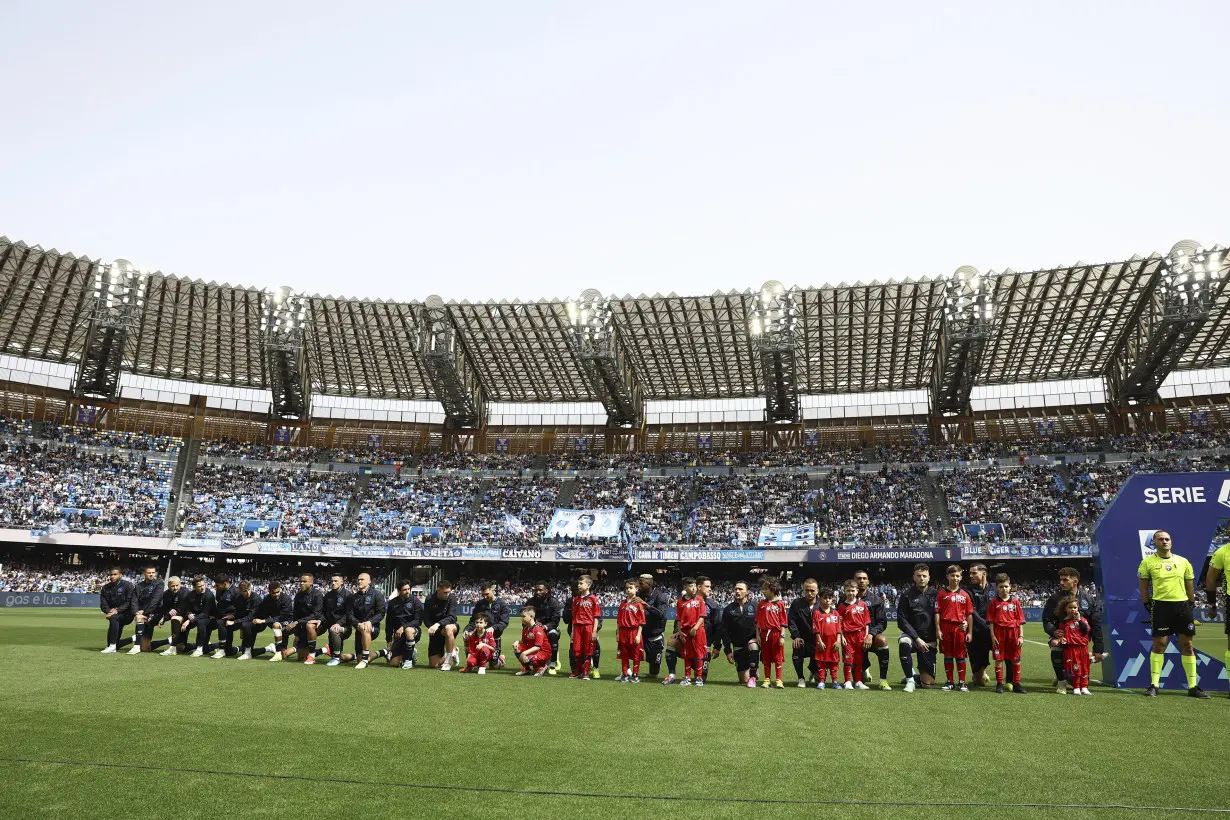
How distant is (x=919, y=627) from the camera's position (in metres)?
11.9

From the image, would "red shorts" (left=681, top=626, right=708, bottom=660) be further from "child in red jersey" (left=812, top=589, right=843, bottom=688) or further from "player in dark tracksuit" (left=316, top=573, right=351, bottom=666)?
"player in dark tracksuit" (left=316, top=573, right=351, bottom=666)

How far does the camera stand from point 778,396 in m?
47.5

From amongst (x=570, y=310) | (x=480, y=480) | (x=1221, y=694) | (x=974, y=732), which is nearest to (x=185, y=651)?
(x=974, y=732)

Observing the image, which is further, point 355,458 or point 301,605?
point 355,458

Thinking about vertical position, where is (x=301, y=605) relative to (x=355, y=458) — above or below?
below

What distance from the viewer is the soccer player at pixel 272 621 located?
14008 millimetres

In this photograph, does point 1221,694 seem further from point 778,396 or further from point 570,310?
point 778,396

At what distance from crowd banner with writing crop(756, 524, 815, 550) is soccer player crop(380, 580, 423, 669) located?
→ 97.7 feet

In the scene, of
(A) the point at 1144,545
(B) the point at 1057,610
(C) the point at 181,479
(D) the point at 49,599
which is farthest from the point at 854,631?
(C) the point at 181,479

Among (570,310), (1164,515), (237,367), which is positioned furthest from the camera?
(237,367)

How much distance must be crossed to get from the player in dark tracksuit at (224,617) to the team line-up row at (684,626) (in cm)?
2

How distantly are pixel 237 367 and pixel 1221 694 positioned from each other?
5170cm

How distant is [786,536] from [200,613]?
107ft

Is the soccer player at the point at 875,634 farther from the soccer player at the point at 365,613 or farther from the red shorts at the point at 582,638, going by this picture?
the soccer player at the point at 365,613
